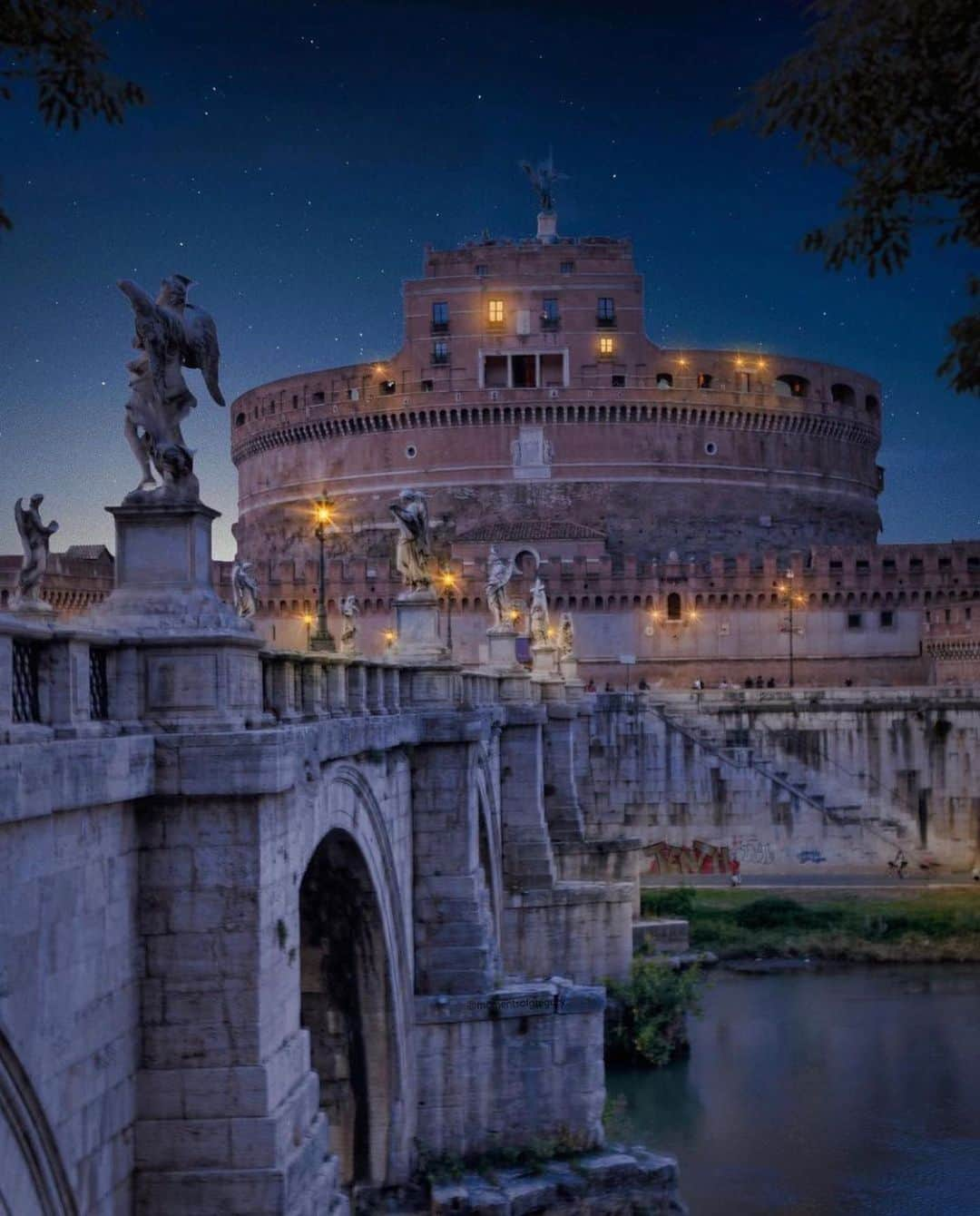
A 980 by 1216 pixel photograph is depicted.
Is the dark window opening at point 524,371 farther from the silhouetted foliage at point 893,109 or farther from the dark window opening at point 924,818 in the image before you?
the silhouetted foliage at point 893,109

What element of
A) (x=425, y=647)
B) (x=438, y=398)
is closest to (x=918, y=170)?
(x=425, y=647)

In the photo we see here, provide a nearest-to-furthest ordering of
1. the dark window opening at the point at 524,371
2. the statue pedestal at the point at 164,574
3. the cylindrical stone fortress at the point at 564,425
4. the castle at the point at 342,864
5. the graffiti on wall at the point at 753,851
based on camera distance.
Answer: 1. the castle at the point at 342,864
2. the statue pedestal at the point at 164,574
3. the graffiti on wall at the point at 753,851
4. the cylindrical stone fortress at the point at 564,425
5. the dark window opening at the point at 524,371

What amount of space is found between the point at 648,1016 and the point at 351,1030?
42.7 ft

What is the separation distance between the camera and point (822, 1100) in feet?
85.8

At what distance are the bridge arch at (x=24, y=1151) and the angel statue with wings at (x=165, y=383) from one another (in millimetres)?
3861

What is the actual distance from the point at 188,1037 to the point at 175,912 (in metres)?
0.72

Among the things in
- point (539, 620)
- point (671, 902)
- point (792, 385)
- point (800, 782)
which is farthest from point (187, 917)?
point (792, 385)

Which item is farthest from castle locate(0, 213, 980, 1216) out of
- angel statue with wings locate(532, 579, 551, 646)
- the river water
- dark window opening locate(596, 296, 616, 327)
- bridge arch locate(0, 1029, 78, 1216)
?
dark window opening locate(596, 296, 616, 327)

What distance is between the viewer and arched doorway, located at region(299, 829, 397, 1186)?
16406 millimetres

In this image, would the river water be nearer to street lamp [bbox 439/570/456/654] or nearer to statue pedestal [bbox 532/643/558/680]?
statue pedestal [bbox 532/643/558/680]

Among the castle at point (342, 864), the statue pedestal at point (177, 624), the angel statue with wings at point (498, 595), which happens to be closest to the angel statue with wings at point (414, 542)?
the castle at point (342, 864)

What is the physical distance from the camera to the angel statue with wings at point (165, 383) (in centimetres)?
991

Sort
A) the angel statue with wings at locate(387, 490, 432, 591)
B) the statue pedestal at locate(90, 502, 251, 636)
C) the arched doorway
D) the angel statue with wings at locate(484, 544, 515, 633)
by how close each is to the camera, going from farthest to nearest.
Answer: the angel statue with wings at locate(484, 544, 515, 633), the angel statue with wings at locate(387, 490, 432, 591), the arched doorway, the statue pedestal at locate(90, 502, 251, 636)

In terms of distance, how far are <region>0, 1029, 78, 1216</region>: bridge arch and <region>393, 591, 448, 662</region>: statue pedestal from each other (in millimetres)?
11862
